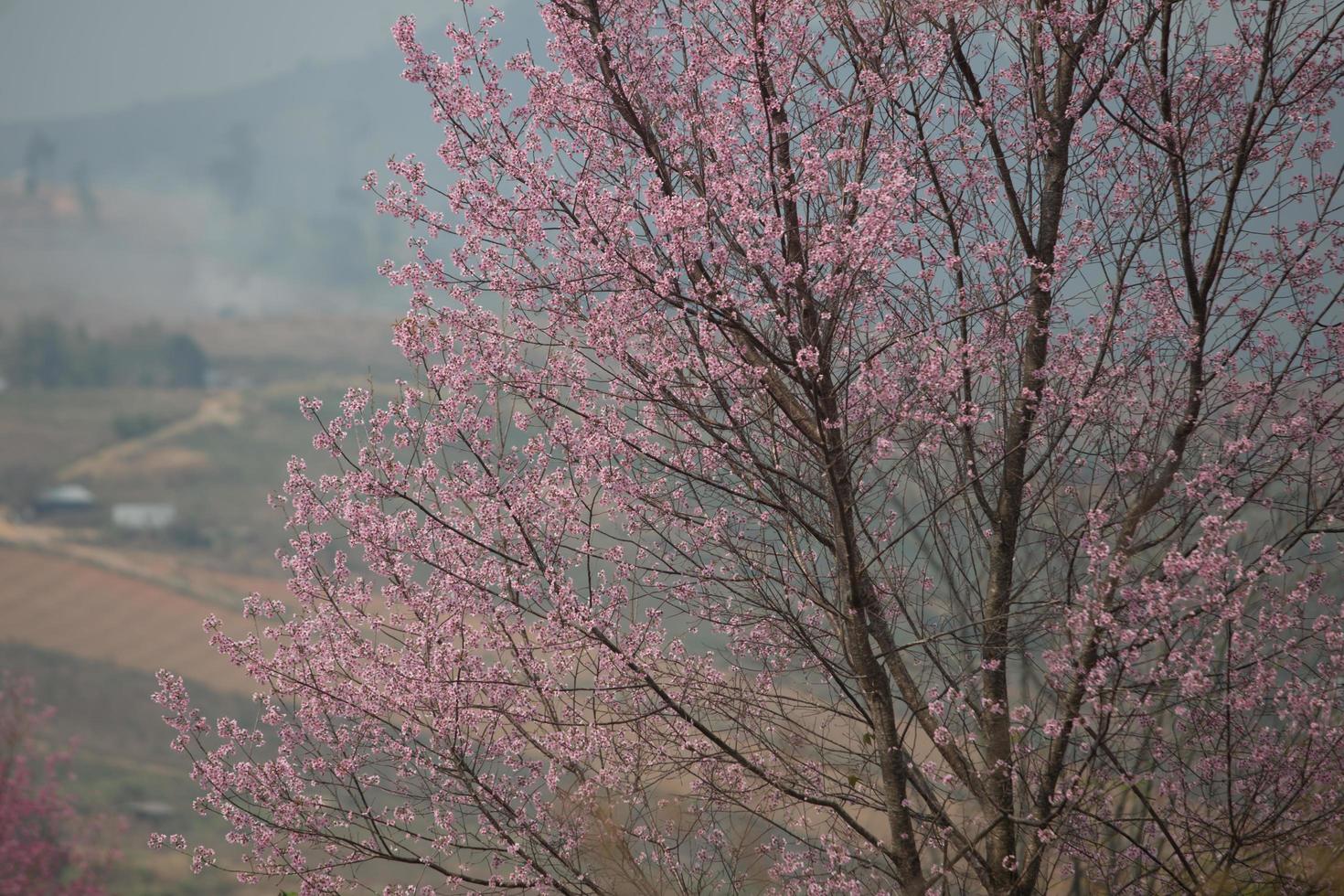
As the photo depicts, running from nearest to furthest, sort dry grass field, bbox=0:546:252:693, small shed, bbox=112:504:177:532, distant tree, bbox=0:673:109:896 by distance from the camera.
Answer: distant tree, bbox=0:673:109:896
dry grass field, bbox=0:546:252:693
small shed, bbox=112:504:177:532

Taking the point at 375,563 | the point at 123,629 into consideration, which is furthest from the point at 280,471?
the point at 375,563

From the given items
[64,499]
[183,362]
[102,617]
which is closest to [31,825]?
[102,617]

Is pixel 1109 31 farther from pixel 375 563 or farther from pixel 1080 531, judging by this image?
pixel 375 563

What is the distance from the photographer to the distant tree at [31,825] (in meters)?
4.95

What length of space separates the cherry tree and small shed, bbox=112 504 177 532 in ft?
234

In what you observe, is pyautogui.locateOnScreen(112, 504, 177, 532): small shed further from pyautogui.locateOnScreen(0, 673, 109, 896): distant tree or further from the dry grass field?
pyautogui.locateOnScreen(0, 673, 109, 896): distant tree

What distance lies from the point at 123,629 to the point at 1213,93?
52473mm

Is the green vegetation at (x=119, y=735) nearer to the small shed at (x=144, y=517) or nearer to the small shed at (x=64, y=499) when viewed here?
the small shed at (x=64, y=499)

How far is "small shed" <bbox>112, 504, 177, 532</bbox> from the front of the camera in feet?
228

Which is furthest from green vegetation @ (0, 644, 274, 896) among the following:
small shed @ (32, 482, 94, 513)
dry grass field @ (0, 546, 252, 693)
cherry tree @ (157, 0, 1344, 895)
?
cherry tree @ (157, 0, 1344, 895)

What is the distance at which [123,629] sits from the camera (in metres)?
48.5

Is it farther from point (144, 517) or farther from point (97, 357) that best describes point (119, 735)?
point (97, 357)

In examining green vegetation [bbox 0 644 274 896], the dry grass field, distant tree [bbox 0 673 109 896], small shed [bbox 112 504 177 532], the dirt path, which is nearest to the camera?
distant tree [bbox 0 673 109 896]

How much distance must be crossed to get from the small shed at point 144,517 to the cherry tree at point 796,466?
234 feet
